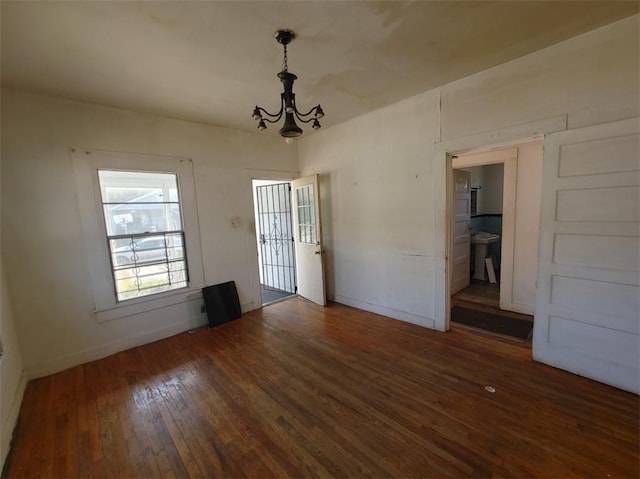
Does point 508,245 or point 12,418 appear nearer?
point 12,418

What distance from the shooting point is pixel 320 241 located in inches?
161

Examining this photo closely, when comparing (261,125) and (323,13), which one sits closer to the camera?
(323,13)

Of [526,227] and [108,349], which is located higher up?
[526,227]

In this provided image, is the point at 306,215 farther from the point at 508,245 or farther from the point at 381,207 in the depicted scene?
the point at 508,245

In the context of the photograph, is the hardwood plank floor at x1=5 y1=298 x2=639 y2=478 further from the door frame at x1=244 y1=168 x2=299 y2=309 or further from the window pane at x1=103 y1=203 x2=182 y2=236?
the window pane at x1=103 y1=203 x2=182 y2=236

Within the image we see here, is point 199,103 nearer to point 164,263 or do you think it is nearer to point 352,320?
point 164,263

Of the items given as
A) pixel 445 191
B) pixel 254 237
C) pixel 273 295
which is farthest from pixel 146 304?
pixel 445 191

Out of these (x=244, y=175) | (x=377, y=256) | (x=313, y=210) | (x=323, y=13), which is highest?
(x=323, y=13)

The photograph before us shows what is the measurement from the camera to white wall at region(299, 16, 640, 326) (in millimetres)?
2033

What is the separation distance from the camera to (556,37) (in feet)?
6.83

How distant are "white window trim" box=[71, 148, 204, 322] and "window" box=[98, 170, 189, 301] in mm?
62

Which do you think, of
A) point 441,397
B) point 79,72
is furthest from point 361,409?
point 79,72

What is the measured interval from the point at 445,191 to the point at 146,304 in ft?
12.2

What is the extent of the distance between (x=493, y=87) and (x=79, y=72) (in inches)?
143
